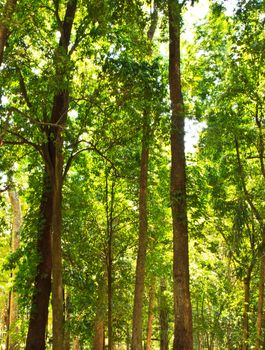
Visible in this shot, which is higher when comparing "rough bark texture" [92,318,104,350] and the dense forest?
the dense forest

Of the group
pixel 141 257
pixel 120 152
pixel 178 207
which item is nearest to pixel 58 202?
pixel 178 207

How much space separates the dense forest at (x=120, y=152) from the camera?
923 centimetres

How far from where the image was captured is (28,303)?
37.9ft

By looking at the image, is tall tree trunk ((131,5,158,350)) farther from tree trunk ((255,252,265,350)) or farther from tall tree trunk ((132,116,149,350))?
tree trunk ((255,252,265,350))

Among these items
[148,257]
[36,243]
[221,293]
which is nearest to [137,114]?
[36,243]

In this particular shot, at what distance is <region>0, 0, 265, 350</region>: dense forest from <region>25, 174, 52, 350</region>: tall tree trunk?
0.03 meters

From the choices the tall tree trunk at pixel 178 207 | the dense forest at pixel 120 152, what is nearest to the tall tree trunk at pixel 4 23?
the dense forest at pixel 120 152

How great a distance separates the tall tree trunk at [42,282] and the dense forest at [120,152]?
0.03 metres

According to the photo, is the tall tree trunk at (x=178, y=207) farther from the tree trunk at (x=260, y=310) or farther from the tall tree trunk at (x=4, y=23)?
the tree trunk at (x=260, y=310)

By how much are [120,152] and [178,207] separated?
16.6 ft

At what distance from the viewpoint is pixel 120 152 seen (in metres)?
13.6

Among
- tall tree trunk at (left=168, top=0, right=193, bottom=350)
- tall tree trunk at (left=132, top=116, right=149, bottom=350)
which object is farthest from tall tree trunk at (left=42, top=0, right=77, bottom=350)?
tall tree trunk at (left=168, top=0, right=193, bottom=350)

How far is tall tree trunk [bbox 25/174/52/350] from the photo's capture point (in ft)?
34.5

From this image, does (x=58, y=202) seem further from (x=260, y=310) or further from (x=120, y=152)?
(x=260, y=310)
